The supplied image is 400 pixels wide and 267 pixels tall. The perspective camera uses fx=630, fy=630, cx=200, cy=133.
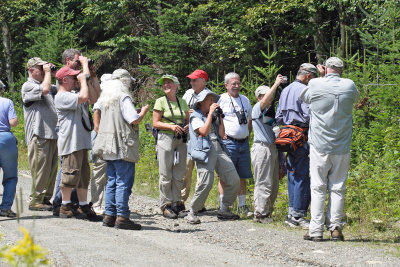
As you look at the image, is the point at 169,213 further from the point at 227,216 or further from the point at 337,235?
the point at 337,235

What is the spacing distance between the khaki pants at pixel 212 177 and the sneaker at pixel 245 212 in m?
0.37

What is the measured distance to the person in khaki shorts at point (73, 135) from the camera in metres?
8.30

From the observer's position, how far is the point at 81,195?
8664mm

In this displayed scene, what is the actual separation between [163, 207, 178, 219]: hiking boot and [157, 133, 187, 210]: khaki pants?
62mm

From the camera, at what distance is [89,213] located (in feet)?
28.0

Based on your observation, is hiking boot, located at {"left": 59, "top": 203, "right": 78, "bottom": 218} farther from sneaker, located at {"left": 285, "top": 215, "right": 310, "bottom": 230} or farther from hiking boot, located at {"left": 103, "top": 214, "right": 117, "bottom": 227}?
sneaker, located at {"left": 285, "top": 215, "right": 310, "bottom": 230}

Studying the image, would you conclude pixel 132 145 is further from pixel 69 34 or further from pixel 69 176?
pixel 69 34

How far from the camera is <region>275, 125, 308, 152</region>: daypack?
8117 mm

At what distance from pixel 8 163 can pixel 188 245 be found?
3.00 meters

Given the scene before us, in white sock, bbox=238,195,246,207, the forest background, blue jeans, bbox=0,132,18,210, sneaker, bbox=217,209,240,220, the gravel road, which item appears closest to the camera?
the gravel road

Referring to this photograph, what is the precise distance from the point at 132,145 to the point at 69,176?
1.14 meters

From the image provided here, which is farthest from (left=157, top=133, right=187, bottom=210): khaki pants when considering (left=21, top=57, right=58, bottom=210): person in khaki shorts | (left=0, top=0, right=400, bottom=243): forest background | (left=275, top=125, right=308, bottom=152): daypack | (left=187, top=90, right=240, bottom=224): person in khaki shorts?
(left=275, top=125, right=308, bottom=152): daypack

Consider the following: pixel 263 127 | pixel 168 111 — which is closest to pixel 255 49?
pixel 168 111

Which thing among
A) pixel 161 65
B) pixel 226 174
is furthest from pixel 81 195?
pixel 161 65
